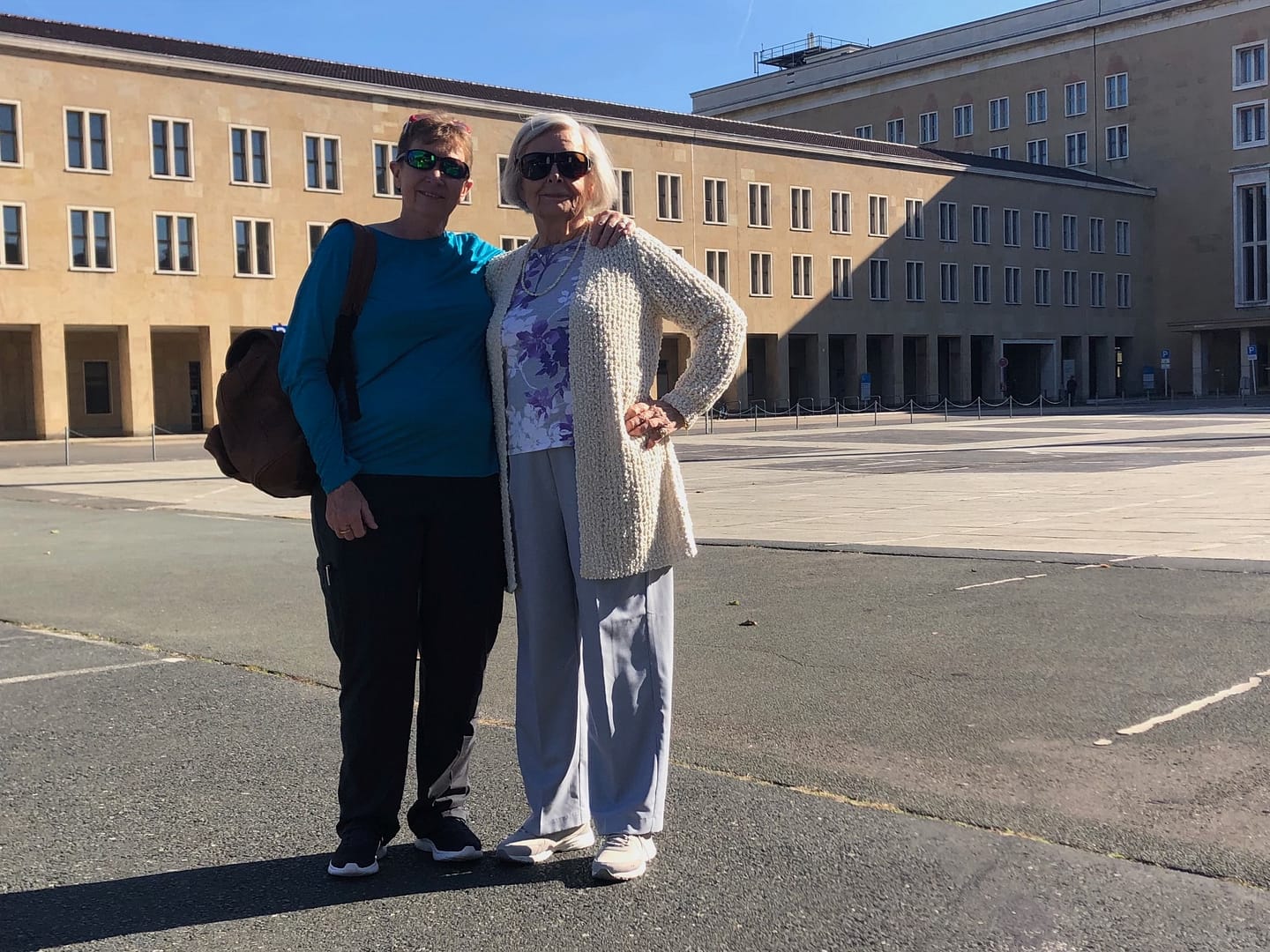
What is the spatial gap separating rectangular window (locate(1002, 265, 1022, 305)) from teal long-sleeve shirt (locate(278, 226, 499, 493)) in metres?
73.9

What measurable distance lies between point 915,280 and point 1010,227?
7.65 m

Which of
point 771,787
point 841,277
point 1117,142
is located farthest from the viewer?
point 1117,142

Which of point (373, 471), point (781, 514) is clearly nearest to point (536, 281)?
point (373, 471)

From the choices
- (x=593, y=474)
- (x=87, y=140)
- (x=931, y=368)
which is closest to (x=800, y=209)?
(x=931, y=368)

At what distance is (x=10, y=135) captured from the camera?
43.6 metres

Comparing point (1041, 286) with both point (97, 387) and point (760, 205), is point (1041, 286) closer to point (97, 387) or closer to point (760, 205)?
point (760, 205)

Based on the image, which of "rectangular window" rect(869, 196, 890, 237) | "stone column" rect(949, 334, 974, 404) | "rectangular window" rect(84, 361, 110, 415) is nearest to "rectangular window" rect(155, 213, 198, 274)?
"rectangular window" rect(84, 361, 110, 415)

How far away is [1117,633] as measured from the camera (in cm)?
709

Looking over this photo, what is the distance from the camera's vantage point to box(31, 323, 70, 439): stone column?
44719 millimetres

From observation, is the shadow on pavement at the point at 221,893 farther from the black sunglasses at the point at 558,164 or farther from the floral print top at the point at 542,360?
the black sunglasses at the point at 558,164

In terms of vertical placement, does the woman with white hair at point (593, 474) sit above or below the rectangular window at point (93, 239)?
below

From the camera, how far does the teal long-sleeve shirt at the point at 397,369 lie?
371 centimetres

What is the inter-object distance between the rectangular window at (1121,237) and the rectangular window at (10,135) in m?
59.5

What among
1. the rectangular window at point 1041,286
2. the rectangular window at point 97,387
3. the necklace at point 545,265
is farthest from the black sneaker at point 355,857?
the rectangular window at point 1041,286
